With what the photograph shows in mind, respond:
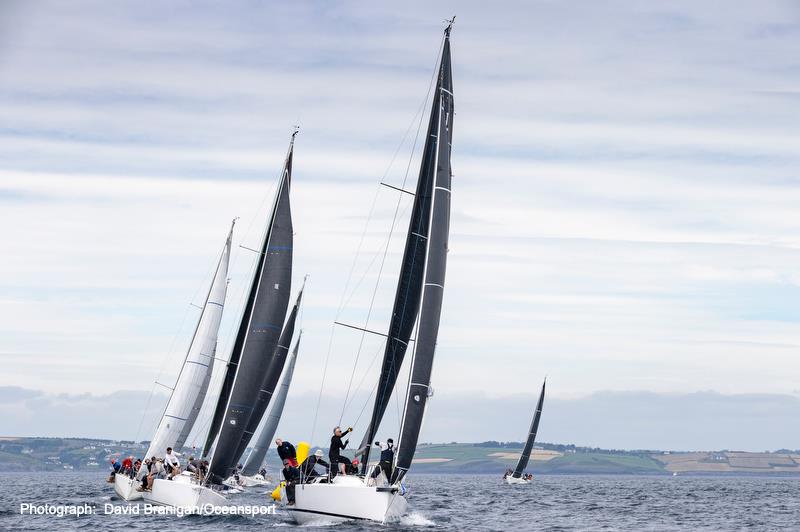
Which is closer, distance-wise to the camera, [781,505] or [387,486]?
[387,486]

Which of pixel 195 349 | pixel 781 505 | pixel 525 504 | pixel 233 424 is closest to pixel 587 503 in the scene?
pixel 525 504

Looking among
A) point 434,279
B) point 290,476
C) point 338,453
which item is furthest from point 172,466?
point 434,279

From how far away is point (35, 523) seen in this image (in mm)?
36688

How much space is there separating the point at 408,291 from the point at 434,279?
1196 mm

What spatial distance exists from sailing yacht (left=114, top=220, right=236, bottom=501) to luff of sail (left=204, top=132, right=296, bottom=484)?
829 cm

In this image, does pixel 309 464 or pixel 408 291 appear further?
pixel 408 291

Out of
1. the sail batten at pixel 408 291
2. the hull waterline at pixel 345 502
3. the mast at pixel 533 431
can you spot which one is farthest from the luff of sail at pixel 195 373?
the mast at pixel 533 431

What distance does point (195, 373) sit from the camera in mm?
50438

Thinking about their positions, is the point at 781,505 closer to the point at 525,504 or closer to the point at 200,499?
the point at 525,504

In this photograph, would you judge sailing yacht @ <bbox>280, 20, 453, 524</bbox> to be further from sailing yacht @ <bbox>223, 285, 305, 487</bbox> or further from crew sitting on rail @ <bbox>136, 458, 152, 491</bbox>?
crew sitting on rail @ <bbox>136, 458, 152, 491</bbox>

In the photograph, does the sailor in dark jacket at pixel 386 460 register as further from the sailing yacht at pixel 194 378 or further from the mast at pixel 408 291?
the sailing yacht at pixel 194 378

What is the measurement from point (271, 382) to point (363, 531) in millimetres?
27360

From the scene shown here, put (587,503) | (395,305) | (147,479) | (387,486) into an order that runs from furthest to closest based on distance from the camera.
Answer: (587,503) < (147,479) < (395,305) < (387,486)

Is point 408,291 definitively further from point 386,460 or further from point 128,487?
point 128,487
